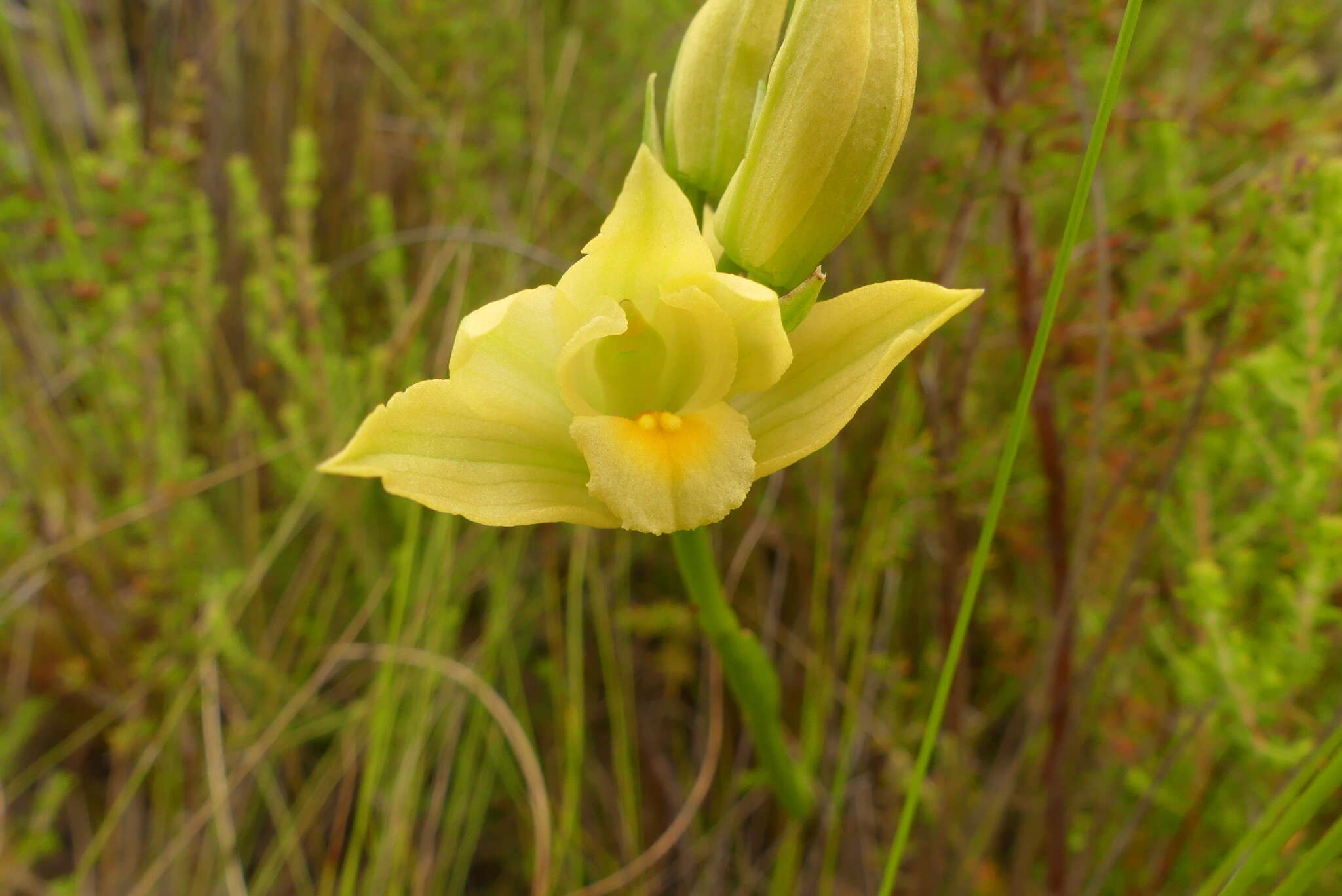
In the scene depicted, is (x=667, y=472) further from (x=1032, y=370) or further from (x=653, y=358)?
(x=1032, y=370)

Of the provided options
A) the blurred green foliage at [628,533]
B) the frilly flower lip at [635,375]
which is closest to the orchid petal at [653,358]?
the frilly flower lip at [635,375]

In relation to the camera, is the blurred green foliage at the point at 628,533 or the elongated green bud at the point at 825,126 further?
the blurred green foliage at the point at 628,533

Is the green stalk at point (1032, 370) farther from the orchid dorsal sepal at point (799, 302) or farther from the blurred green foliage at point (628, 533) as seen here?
the blurred green foliage at point (628, 533)

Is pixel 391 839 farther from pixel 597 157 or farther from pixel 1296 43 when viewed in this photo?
pixel 1296 43

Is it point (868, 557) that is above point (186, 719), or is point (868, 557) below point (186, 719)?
above

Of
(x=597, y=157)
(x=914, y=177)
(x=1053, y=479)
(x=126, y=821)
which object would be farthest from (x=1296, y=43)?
(x=126, y=821)

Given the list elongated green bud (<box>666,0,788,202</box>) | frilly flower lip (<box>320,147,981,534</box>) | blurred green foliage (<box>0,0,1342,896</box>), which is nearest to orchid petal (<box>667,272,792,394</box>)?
frilly flower lip (<box>320,147,981,534</box>)
